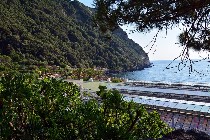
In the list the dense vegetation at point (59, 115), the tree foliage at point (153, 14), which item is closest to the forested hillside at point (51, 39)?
the dense vegetation at point (59, 115)

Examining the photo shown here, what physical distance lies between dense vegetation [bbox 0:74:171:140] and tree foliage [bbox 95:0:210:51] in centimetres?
176

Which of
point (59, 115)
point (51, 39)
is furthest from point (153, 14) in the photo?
point (51, 39)

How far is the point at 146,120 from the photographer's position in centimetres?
804

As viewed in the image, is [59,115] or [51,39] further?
[51,39]

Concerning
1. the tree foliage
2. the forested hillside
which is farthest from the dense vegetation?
the forested hillside

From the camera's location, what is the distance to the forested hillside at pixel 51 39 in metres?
81.2

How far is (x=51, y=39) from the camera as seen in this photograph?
103 m

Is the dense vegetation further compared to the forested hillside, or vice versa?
the forested hillside

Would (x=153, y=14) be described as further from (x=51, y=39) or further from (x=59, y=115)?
(x=51, y=39)

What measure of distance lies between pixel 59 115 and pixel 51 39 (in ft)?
319

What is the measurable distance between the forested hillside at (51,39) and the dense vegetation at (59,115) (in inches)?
2152

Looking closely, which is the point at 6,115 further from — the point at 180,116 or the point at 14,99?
the point at 180,116

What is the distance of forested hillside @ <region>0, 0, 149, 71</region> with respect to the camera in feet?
266

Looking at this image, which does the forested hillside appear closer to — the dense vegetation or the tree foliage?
the dense vegetation
